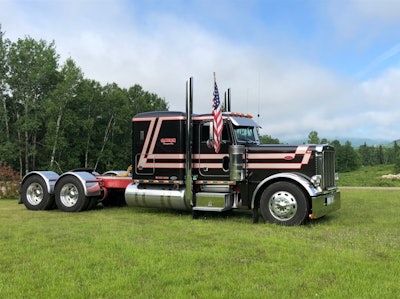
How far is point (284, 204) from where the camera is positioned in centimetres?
909

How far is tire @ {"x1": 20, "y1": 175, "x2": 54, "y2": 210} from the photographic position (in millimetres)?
12117

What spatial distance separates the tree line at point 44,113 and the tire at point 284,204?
105 ft

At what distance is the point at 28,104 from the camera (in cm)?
3897

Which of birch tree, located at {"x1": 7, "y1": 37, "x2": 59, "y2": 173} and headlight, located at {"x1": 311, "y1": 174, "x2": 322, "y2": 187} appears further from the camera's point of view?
birch tree, located at {"x1": 7, "y1": 37, "x2": 59, "y2": 173}

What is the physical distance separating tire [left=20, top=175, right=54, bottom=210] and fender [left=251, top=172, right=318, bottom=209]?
6139 mm

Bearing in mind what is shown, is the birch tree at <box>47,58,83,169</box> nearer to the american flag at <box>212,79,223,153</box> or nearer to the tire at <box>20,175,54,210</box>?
the tire at <box>20,175,54,210</box>

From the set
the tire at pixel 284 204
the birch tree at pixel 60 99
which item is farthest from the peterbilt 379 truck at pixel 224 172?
the birch tree at pixel 60 99

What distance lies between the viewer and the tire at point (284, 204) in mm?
8906

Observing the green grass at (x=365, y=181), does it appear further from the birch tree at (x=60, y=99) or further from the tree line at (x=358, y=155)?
the birch tree at (x=60, y=99)

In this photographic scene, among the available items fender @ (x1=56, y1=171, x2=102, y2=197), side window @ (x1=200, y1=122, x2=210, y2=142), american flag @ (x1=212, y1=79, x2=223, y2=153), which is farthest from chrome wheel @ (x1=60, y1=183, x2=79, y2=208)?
american flag @ (x1=212, y1=79, x2=223, y2=153)

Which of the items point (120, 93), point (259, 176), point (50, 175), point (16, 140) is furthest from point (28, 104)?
point (259, 176)

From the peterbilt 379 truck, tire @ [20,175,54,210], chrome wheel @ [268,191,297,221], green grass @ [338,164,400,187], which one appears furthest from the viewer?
green grass @ [338,164,400,187]

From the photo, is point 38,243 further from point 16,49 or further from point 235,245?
point 16,49

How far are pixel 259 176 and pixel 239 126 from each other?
1.32 metres
